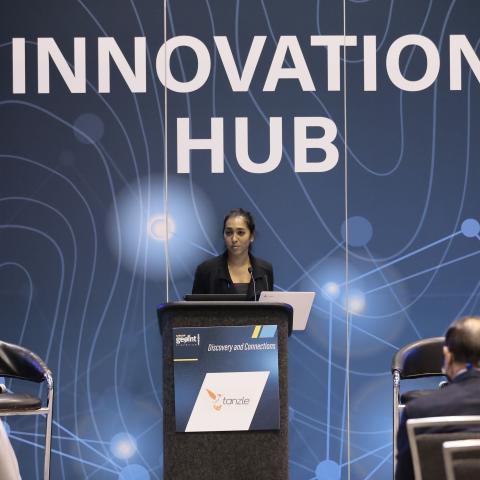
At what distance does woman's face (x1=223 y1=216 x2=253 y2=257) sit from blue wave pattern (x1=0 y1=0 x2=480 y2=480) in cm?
32

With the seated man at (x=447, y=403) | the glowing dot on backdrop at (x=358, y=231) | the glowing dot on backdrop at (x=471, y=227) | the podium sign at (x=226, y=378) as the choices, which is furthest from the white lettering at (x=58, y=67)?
the seated man at (x=447, y=403)

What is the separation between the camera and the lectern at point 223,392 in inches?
147

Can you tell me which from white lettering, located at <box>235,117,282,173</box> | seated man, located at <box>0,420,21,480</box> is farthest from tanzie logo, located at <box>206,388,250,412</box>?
white lettering, located at <box>235,117,282,173</box>

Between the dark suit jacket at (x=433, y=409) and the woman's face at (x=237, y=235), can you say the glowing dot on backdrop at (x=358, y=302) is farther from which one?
the dark suit jacket at (x=433, y=409)

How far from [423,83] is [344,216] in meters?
1.07

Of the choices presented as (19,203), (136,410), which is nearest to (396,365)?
(136,410)

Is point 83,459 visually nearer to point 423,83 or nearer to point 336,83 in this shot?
point 336,83

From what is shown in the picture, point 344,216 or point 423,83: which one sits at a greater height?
point 423,83

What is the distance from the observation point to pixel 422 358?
4.94m

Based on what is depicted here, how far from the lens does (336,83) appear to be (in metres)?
5.84

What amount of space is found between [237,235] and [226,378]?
1.76 m

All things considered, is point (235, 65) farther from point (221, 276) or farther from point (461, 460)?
point (461, 460)

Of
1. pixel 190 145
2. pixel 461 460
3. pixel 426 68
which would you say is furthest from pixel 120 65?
pixel 461 460

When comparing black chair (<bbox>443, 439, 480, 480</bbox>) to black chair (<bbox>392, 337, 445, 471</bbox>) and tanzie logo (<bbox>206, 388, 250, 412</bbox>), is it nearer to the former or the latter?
tanzie logo (<bbox>206, 388, 250, 412</bbox>)
